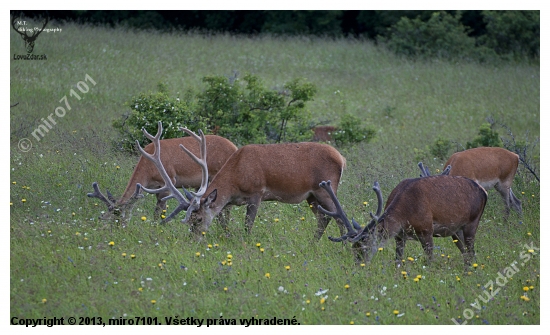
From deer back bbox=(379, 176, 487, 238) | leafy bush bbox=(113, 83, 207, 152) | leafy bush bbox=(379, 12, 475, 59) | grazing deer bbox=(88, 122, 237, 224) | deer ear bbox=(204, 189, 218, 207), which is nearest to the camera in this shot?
deer back bbox=(379, 176, 487, 238)

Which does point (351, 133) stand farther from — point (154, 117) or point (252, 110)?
point (154, 117)

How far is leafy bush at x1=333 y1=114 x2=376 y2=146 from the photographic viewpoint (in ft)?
46.0

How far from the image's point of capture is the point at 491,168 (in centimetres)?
991

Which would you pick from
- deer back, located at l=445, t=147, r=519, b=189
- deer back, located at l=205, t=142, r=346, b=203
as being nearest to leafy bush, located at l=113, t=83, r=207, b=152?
deer back, located at l=205, t=142, r=346, b=203

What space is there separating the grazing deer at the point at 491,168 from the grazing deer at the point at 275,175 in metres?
2.16

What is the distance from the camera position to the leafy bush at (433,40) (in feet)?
80.8

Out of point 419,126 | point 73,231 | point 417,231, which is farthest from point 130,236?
point 419,126

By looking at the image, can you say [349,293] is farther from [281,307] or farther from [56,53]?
[56,53]

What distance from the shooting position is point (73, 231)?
785cm

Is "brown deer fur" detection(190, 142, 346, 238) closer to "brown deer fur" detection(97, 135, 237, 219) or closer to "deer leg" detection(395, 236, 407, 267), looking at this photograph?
"brown deer fur" detection(97, 135, 237, 219)

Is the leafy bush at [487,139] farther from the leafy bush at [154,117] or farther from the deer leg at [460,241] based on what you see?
the deer leg at [460,241]

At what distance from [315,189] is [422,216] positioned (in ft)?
5.38

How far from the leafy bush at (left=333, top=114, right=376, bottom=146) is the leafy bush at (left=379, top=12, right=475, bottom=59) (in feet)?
37.0

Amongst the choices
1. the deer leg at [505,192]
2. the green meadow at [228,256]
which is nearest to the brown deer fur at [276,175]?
Result: the green meadow at [228,256]
